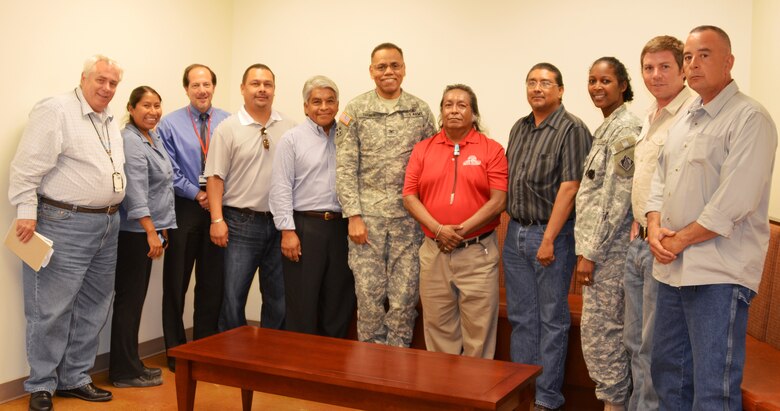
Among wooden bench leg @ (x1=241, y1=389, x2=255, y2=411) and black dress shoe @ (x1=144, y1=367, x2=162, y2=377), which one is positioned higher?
wooden bench leg @ (x1=241, y1=389, x2=255, y2=411)

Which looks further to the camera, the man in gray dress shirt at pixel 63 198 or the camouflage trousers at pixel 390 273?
the camouflage trousers at pixel 390 273

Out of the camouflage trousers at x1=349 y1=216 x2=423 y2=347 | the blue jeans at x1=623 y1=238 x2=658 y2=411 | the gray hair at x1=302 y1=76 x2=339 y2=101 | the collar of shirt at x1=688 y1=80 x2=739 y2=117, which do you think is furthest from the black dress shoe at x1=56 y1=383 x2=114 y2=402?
the collar of shirt at x1=688 y1=80 x2=739 y2=117

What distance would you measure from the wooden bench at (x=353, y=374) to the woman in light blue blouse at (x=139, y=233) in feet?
3.22

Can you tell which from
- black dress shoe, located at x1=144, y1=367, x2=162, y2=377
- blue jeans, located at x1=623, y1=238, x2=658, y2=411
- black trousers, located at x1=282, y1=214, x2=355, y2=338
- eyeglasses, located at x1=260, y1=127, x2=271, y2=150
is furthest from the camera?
eyeglasses, located at x1=260, y1=127, x2=271, y2=150

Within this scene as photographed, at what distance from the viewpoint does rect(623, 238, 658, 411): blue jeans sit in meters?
2.84

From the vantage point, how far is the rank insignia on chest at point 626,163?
10.5ft

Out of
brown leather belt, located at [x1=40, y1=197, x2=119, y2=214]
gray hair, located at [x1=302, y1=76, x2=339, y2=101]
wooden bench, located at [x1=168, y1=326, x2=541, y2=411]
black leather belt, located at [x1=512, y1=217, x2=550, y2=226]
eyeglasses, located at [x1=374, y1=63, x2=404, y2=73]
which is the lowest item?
wooden bench, located at [x1=168, y1=326, x2=541, y2=411]

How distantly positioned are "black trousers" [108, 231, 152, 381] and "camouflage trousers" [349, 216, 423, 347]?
1.19 m

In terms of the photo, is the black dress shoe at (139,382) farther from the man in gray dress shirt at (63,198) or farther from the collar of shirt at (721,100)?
the collar of shirt at (721,100)

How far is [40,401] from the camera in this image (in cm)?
365

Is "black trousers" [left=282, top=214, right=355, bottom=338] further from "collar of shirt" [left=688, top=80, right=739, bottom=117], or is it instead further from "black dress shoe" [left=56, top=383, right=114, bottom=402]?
"collar of shirt" [left=688, top=80, right=739, bottom=117]

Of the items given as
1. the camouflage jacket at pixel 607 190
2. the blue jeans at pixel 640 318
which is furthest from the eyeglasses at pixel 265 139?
the blue jeans at pixel 640 318

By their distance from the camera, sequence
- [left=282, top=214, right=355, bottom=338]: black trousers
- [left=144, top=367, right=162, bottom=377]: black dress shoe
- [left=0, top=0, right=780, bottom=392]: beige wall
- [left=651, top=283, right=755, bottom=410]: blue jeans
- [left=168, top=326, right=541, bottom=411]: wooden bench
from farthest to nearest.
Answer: [left=144, top=367, right=162, bottom=377]: black dress shoe → [left=282, top=214, right=355, bottom=338]: black trousers → [left=0, top=0, right=780, bottom=392]: beige wall → [left=168, top=326, right=541, bottom=411]: wooden bench → [left=651, top=283, right=755, bottom=410]: blue jeans

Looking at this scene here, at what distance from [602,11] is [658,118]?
1.71 m
